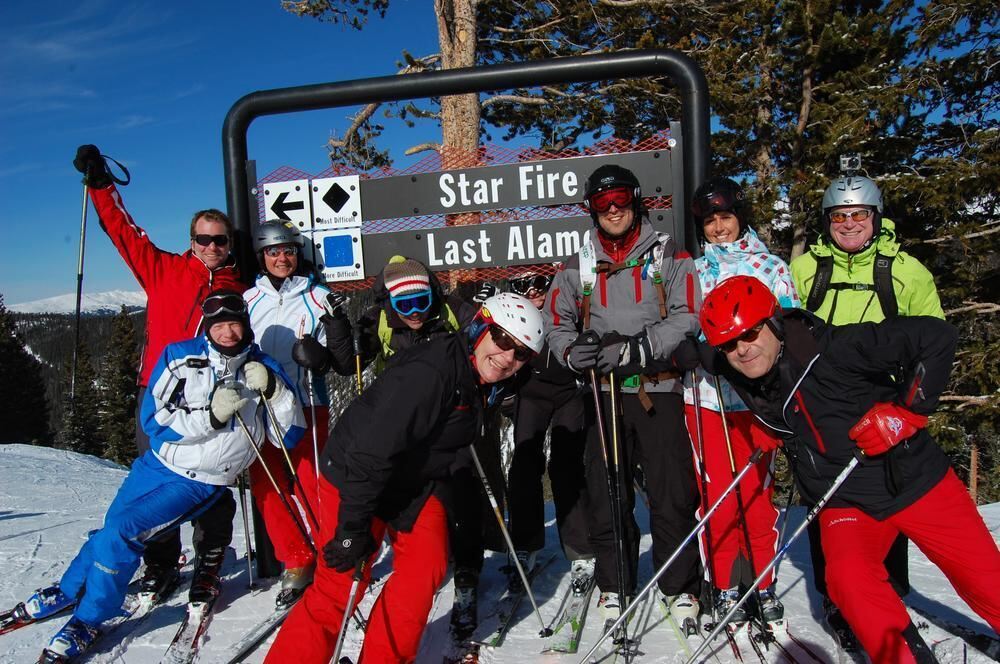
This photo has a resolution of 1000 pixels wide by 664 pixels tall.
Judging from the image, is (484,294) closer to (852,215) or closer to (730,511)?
(730,511)

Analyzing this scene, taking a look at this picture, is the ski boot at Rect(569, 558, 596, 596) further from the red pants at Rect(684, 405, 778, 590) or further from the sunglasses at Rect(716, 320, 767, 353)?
the sunglasses at Rect(716, 320, 767, 353)

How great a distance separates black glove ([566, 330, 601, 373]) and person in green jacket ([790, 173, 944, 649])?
1.18 meters

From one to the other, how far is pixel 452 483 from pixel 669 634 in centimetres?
156

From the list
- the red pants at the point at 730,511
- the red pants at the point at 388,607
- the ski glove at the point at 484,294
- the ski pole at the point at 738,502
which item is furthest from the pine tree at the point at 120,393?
the ski pole at the point at 738,502

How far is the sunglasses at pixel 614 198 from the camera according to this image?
3.54 meters

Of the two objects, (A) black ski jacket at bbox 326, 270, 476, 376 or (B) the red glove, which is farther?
(A) black ski jacket at bbox 326, 270, 476, 376

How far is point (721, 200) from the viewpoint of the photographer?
3.51m

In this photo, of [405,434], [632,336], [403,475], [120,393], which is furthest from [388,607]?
[120,393]

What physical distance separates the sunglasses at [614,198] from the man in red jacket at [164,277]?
248 centimetres

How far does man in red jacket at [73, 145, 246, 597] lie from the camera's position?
417 cm

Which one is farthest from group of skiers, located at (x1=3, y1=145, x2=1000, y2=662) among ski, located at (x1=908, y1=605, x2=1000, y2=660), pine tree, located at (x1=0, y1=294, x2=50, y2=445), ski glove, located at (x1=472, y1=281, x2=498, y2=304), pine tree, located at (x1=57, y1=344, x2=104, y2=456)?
pine tree, located at (x1=0, y1=294, x2=50, y2=445)

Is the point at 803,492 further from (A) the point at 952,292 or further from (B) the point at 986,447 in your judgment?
(B) the point at 986,447

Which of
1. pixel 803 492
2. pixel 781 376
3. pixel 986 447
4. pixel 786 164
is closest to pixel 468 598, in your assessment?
pixel 803 492

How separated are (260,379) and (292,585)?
1408mm
